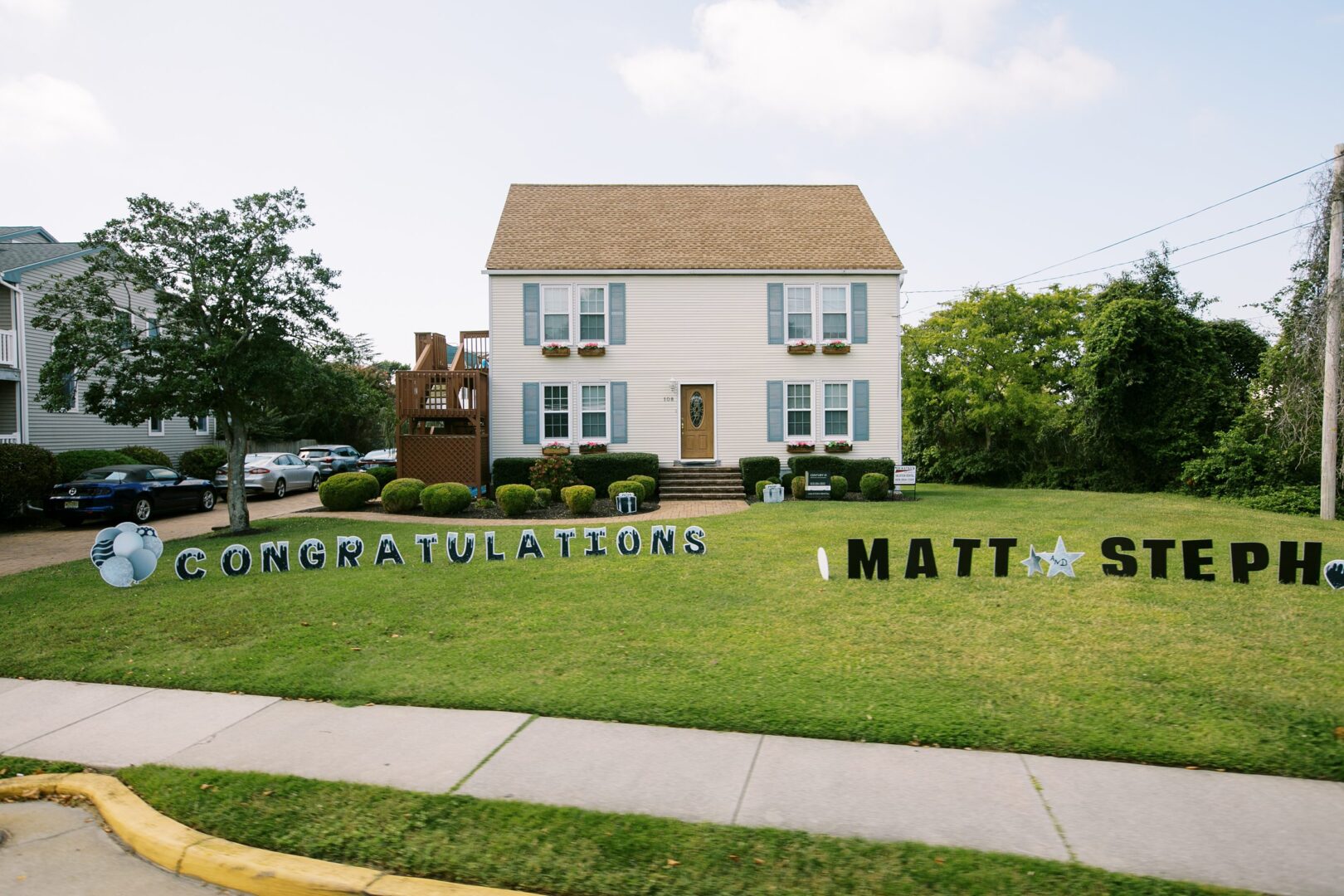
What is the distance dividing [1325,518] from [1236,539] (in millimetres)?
5866

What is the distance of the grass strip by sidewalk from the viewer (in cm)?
329

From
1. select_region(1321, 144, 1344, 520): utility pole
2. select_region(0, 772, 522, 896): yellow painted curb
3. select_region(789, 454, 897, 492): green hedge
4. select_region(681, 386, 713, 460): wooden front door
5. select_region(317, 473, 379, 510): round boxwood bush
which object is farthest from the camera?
select_region(681, 386, 713, 460): wooden front door

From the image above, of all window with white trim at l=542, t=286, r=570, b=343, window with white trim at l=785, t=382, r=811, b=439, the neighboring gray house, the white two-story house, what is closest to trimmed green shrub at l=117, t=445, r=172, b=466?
the neighboring gray house

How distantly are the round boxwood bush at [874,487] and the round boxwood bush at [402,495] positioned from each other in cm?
1030

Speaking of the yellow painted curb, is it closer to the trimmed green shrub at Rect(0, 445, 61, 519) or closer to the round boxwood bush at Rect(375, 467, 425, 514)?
the round boxwood bush at Rect(375, 467, 425, 514)

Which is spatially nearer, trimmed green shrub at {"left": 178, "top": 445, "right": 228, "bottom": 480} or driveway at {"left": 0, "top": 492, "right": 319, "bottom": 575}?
driveway at {"left": 0, "top": 492, "right": 319, "bottom": 575}

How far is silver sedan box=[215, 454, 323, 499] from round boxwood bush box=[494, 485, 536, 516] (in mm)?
8760

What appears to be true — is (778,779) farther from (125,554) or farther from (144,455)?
(144,455)

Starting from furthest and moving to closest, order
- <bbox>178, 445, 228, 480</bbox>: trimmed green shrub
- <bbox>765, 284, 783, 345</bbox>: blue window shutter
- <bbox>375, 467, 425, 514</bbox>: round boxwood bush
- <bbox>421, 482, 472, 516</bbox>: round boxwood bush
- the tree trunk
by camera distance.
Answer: <bbox>178, 445, 228, 480</bbox>: trimmed green shrub
<bbox>765, 284, 783, 345</bbox>: blue window shutter
<bbox>375, 467, 425, 514</bbox>: round boxwood bush
<bbox>421, 482, 472, 516</bbox>: round boxwood bush
the tree trunk

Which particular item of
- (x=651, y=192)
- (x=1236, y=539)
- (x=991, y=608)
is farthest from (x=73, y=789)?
(x=651, y=192)

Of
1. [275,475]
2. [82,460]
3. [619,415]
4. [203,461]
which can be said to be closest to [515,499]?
[619,415]

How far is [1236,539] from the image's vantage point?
44.1ft

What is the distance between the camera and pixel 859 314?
21922 mm

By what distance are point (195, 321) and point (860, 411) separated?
15.2 m
